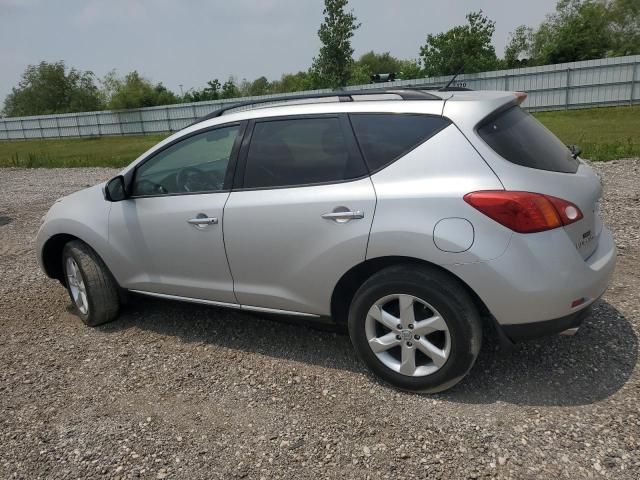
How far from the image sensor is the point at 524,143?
2973 millimetres

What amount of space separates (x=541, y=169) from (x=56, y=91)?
70.4 meters

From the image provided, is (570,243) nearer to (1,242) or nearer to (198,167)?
(198,167)

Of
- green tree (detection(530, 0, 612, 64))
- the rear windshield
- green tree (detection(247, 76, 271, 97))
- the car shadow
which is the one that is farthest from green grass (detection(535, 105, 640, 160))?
green tree (detection(247, 76, 271, 97))

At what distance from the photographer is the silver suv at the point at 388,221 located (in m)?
2.70

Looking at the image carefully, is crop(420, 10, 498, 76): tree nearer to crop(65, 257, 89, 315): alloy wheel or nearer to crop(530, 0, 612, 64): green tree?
crop(530, 0, 612, 64): green tree

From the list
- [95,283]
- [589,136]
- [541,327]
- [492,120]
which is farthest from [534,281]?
[589,136]

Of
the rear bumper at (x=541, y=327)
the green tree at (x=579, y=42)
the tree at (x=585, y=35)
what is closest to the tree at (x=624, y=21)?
the tree at (x=585, y=35)

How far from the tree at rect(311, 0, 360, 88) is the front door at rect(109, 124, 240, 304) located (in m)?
26.8

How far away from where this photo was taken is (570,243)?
8.95 ft

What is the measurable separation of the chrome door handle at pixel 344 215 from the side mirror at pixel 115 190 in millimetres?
1789

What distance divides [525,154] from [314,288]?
1.46m

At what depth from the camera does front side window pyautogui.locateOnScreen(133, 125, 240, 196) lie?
365cm

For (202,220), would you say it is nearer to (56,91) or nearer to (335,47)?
(335,47)

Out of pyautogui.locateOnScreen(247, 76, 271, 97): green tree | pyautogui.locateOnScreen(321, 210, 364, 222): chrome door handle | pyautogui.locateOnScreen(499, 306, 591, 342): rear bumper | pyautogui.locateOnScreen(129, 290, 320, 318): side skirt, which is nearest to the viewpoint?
pyautogui.locateOnScreen(499, 306, 591, 342): rear bumper
